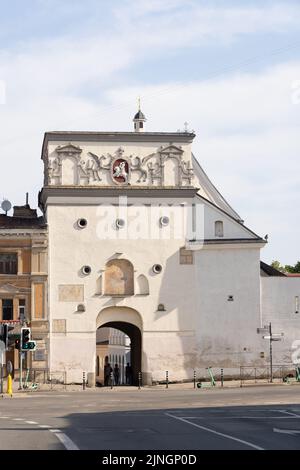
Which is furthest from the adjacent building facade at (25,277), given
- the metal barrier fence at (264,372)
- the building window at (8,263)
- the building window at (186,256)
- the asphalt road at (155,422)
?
the asphalt road at (155,422)

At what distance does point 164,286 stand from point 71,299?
19.6 feet

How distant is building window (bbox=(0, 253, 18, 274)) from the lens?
2643 inches

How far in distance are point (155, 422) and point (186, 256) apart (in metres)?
37.6

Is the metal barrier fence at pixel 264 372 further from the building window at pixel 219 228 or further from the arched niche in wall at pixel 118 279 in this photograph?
the arched niche in wall at pixel 118 279

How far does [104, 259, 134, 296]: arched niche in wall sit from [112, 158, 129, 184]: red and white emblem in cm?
514

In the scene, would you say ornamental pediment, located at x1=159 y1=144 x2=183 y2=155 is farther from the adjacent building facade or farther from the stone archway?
the stone archway

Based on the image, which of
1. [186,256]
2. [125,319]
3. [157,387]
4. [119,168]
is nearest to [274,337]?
[186,256]

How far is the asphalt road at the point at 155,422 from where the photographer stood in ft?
76.7

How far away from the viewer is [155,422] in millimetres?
31562

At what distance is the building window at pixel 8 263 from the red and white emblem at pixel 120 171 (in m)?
8.01

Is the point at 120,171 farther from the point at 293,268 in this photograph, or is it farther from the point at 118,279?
the point at 293,268

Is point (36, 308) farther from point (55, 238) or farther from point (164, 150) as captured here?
point (164, 150)
